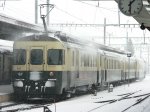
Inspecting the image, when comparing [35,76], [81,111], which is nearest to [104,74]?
[35,76]

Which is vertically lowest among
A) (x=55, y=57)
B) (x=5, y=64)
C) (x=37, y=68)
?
(x=37, y=68)

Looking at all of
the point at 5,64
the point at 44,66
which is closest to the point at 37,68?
the point at 44,66

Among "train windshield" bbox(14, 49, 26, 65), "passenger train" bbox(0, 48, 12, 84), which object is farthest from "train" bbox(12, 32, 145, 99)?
"passenger train" bbox(0, 48, 12, 84)

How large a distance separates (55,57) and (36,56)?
0.79m

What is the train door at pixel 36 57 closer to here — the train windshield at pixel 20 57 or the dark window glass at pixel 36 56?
the dark window glass at pixel 36 56

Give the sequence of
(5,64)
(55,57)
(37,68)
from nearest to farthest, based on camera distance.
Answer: (37,68), (55,57), (5,64)

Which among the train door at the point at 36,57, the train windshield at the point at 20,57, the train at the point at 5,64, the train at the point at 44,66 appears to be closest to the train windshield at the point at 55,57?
the train at the point at 44,66

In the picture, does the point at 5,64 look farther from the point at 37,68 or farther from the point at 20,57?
the point at 37,68

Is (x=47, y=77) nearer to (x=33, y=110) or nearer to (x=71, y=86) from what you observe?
(x=71, y=86)

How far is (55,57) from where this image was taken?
64.1ft

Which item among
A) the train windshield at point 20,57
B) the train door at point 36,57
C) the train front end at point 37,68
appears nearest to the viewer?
the train front end at point 37,68

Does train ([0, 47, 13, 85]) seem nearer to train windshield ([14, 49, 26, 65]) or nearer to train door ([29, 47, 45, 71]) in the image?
train windshield ([14, 49, 26, 65])

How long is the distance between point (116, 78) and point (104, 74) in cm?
622

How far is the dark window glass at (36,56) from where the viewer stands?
766 inches
